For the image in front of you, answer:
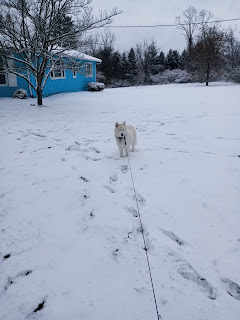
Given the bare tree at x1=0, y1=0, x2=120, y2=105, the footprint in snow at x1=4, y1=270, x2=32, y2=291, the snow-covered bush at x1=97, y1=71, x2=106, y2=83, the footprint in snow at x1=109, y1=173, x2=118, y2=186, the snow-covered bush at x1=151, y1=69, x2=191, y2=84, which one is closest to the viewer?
the footprint in snow at x1=4, y1=270, x2=32, y2=291

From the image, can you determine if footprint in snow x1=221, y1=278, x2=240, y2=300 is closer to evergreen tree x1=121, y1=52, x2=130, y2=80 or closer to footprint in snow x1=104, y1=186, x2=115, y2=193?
footprint in snow x1=104, y1=186, x2=115, y2=193

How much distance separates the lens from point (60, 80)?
19062mm

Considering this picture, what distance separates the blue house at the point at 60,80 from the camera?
13.0 m

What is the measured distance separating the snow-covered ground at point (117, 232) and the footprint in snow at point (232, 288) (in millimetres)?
11

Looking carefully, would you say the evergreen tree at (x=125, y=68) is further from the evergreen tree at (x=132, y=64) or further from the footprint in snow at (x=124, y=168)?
the footprint in snow at (x=124, y=168)

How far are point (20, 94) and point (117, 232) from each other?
15191mm

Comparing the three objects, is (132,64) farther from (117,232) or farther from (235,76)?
(117,232)

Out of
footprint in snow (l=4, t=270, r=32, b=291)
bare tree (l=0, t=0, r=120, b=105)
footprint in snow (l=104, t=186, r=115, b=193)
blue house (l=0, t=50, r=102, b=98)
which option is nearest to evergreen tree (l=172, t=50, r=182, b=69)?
blue house (l=0, t=50, r=102, b=98)

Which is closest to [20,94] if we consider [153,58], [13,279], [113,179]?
[113,179]

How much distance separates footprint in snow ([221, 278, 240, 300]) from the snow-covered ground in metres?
0.01

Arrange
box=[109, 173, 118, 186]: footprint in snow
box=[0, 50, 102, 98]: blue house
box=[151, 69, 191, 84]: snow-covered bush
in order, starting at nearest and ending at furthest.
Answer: box=[109, 173, 118, 186]: footprint in snow, box=[0, 50, 102, 98]: blue house, box=[151, 69, 191, 84]: snow-covered bush

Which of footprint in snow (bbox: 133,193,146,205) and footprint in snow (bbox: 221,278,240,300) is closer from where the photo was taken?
footprint in snow (bbox: 221,278,240,300)

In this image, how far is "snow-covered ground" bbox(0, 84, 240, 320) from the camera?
1.90 meters

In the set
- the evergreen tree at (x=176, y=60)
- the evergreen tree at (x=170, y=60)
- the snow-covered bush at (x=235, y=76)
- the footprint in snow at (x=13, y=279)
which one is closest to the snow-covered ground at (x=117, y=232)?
the footprint in snow at (x=13, y=279)
